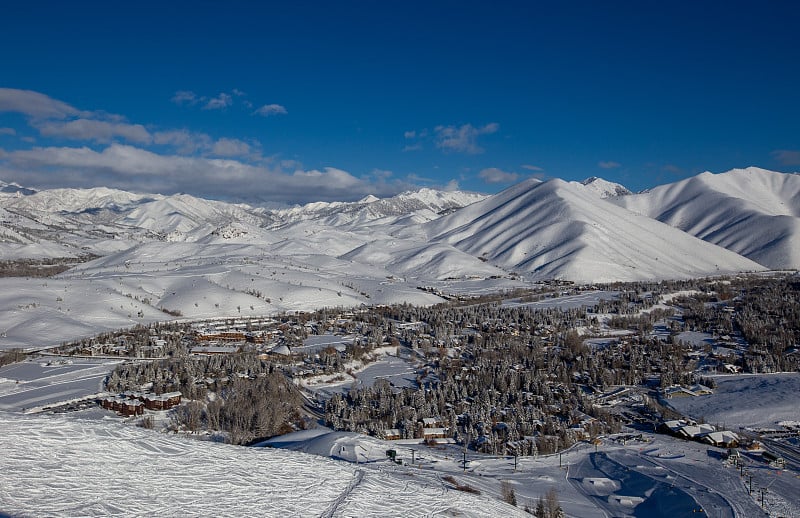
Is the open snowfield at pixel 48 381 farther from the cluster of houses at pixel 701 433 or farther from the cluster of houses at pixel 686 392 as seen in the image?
the cluster of houses at pixel 686 392

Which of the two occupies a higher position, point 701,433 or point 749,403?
point 749,403

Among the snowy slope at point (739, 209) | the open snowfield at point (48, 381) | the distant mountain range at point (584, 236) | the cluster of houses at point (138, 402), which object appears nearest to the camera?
the cluster of houses at point (138, 402)

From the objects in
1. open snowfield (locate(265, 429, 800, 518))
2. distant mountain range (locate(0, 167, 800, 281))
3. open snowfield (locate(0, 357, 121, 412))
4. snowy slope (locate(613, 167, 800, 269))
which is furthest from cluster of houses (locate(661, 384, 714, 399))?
snowy slope (locate(613, 167, 800, 269))

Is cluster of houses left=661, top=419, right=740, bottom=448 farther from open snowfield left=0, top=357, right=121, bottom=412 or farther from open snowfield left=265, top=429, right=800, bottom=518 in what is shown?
open snowfield left=0, top=357, right=121, bottom=412

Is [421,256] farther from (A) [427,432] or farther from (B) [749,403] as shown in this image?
(A) [427,432]

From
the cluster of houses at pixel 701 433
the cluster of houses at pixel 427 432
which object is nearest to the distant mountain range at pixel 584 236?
the cluster of houses at pixel 701 433

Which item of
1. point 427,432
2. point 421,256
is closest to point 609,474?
point 427,432

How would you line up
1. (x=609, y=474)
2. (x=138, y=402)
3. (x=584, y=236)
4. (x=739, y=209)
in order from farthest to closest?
(x=739, y=209) < (x=584, y=236) < (x=138, y=402) < (x=609, y=474)
